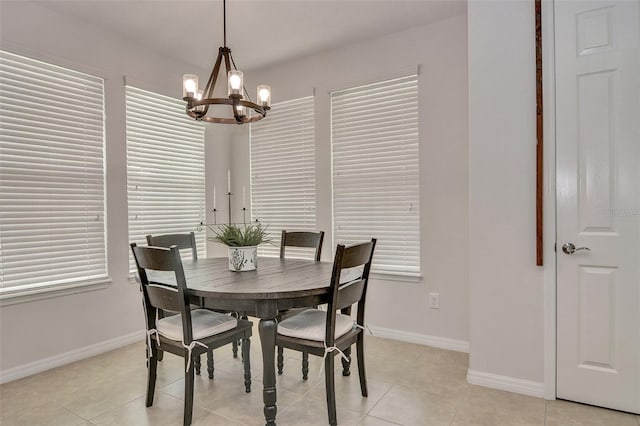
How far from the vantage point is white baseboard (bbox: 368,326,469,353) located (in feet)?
10.0

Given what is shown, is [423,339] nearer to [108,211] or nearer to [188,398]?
[188,398]

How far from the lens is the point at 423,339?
126 inches

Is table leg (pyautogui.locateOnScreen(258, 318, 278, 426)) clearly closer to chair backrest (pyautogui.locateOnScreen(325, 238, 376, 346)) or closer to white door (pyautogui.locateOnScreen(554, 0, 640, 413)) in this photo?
chair backrest (pyautogui.locateOnScreen(325, 238, 376, 346))

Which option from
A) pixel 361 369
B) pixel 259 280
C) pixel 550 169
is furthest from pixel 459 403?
pixel 550 169

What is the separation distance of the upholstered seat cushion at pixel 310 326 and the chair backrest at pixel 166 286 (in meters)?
0.52

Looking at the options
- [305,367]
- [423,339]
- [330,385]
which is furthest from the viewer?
[423,339]

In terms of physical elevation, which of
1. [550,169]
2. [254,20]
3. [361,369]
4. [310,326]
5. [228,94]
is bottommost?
[361,369]

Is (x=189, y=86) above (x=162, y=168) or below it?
above

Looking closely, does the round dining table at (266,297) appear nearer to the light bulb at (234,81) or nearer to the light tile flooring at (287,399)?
the light tile flooring at (287,399)

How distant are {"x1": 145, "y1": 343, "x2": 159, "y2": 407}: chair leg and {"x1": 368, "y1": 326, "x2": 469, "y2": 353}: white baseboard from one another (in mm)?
1943

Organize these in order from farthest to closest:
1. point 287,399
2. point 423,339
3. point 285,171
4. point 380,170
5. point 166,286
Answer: point 285,171 < point 380,170 < point 423,339 < point 287,399 < point 166,286

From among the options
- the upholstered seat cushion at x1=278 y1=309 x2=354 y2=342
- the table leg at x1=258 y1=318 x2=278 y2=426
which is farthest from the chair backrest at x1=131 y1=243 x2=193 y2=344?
the upholstered seat cushion at x1=278 y1=309 x2=354 y2=342

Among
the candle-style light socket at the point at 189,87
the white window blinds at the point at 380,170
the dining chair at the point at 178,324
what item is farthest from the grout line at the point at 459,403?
Answer: the candle-style light socket at the point at 189,87

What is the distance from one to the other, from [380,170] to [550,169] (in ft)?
4.72
